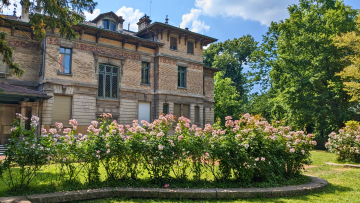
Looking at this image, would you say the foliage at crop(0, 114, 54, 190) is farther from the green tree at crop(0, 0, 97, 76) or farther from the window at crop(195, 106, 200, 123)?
the window at crop(195, 106, 200, 123)

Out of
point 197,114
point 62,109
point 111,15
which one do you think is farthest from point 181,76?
point 62,109

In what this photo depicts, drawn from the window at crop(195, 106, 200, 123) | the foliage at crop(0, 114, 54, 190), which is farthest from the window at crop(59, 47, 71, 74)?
the foliage at crop(0, 114, 54, 190)

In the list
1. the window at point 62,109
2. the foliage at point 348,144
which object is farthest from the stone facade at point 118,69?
the foliage at point 348,144

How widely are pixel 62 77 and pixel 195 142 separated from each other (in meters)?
13.3

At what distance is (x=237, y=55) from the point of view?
4322 centimetres

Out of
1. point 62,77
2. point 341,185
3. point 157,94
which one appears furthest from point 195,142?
point 157,94

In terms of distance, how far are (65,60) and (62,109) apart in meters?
3.32

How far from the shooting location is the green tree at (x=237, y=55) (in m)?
42.0

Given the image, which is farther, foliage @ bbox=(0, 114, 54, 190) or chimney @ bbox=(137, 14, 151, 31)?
chimney @ bbox=(137, 14, 151, 31)

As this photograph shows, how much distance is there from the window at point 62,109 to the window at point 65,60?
1.80 metres

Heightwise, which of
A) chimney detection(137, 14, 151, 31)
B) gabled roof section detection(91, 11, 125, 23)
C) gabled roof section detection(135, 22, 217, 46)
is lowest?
gabled roof section detection(135, 22, 217, 46)

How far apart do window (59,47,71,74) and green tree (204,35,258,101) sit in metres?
27.4

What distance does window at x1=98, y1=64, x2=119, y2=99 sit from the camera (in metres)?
18.6

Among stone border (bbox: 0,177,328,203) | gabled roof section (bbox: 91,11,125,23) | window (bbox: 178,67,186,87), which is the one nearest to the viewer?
stone border (bbox: 0,177,328,203)
